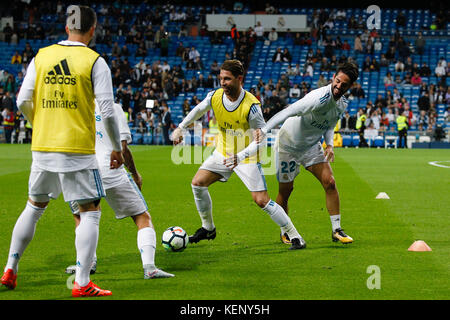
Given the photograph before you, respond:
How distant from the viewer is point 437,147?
32875 millimetres

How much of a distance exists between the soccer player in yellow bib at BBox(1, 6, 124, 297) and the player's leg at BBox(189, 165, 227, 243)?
247 cm

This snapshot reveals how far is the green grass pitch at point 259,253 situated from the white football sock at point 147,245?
181mm

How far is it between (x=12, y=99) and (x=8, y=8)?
13.3 metres

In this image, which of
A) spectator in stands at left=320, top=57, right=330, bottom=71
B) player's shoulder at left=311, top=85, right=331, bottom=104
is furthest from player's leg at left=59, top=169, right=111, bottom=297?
spectator in stands at left=320, top=57, right=330, bottom=71

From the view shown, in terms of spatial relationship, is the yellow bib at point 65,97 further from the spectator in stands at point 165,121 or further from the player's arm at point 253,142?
the spectator in stands at point 165,121

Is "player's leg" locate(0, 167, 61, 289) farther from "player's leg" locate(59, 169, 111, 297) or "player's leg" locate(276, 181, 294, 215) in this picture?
"player's leg" locate(276, 181, 294, 215)

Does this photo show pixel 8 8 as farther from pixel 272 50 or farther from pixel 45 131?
pixel 45 131

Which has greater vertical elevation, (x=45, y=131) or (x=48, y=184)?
(x=45, y=131)

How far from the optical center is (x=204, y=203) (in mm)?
7961

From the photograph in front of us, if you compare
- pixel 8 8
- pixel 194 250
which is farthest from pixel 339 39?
pixel 194 250

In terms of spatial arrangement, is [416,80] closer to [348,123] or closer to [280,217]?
[348,123]

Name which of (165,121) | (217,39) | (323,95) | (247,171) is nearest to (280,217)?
(247,171)

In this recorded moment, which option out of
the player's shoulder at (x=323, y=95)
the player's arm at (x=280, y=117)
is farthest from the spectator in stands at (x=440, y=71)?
the player's arm at (x=280, y=117)
